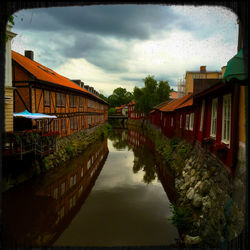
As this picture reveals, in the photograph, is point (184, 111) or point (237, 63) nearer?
point (237, 63)

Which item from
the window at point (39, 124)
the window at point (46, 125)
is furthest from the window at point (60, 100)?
the window at point (39, 124)

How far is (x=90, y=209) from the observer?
724cm

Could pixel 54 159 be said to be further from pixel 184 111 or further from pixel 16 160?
pixel 184 111

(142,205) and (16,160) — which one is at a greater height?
(16,160)

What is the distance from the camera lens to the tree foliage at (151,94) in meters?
39.5

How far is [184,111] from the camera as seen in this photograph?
46.1ft

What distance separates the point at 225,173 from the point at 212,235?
104 inches

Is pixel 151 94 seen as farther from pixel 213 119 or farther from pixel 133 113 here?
pixel 213 119

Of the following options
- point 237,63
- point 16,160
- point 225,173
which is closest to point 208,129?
point 225,173

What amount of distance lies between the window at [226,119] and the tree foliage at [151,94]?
3301cm

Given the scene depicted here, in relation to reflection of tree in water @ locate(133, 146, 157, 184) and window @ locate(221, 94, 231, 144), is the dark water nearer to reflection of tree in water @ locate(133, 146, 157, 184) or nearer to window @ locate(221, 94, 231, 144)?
reflection of tree in water @ locate(133, 146, 157, 184)

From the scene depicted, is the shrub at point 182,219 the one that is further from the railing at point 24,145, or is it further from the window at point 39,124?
the window at point 39,124

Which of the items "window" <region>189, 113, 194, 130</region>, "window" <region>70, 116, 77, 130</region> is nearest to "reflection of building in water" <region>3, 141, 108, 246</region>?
"window" <region>70, 116, 77, 130</region>

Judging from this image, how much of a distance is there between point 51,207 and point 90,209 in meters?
1.59
